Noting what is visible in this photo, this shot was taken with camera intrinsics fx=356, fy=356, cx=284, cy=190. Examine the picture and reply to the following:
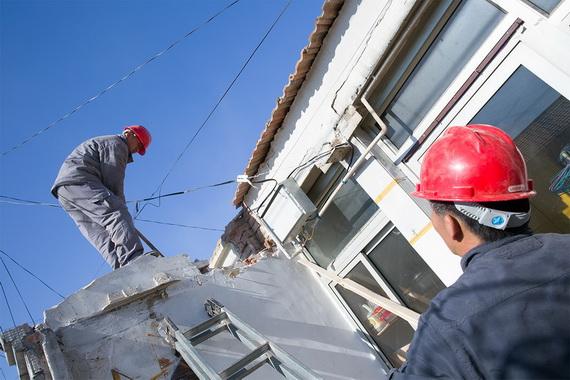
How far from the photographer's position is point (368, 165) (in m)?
3.75

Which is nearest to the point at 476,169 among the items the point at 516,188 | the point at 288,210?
the point at 516,188

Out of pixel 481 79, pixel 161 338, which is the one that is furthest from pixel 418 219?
pixel 161 338

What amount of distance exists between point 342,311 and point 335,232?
945 millimetres

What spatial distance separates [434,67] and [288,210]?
2151mm

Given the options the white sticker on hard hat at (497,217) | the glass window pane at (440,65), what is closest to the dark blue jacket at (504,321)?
the white sticker on hard hat at (497,217)

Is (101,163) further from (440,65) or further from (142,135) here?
(440,65)

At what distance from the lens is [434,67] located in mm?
3232

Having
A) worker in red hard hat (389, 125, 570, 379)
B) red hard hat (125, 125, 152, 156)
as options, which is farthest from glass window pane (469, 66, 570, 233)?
red hard hat (125, 125, 152, 156)

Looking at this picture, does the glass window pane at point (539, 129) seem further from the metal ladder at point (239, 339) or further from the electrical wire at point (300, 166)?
the metal ladder at point (239, 339)

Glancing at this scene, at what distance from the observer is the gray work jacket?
4102 millimetres

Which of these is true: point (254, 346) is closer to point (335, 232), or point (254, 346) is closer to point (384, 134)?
point (335, 232)

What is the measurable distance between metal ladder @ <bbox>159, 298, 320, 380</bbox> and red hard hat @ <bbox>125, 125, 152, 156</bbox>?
2.81 meters

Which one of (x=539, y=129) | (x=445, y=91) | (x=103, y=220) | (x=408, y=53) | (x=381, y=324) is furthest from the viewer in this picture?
(x=381, y=324)

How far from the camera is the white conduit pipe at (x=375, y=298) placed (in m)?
3.29
